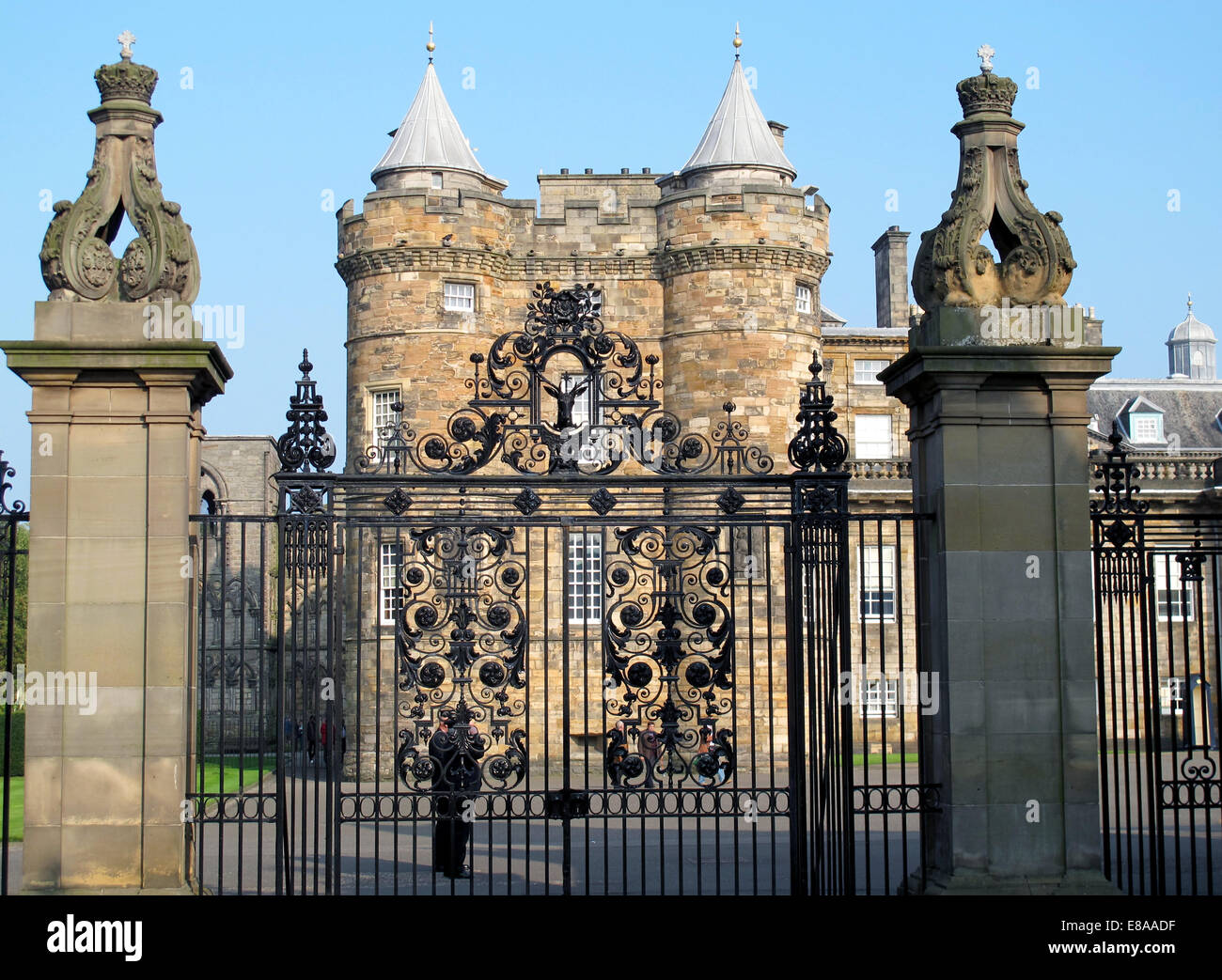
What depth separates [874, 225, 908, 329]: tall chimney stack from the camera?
141ft

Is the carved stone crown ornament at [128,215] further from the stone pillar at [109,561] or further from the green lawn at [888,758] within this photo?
the green lawn at [888,758]

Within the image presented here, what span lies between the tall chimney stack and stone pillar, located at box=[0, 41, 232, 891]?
114 feet

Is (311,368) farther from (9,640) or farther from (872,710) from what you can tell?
Answer: (872,710)

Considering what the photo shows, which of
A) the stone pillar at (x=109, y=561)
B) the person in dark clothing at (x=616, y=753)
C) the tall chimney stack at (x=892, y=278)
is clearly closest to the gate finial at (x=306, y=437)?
the stone pillar at (x=109, y=561)

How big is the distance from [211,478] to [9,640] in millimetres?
34314

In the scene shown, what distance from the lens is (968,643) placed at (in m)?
10.2

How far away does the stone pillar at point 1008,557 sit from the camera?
33.1 ft

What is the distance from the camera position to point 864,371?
132 ft

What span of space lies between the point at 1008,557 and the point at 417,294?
2356 centimetres

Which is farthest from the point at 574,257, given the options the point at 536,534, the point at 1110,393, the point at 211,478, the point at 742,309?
the point at 1110,393

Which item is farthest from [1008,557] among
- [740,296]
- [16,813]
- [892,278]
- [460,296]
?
[892,278]

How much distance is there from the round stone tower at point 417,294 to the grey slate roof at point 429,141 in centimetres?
122

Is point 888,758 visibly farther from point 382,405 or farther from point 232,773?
point 232,773

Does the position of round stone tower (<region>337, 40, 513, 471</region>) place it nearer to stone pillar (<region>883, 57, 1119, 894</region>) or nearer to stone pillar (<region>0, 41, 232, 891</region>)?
stone pillar (<region>0, 41, 232, 891</region>)
